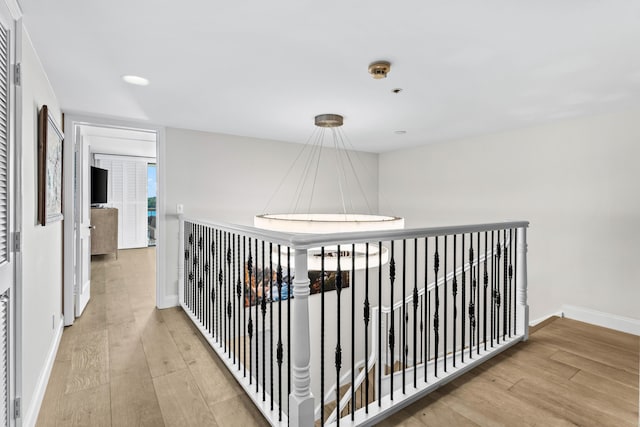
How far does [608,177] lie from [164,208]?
439cm

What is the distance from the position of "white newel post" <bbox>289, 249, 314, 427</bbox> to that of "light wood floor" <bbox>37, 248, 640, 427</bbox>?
0.40 meters

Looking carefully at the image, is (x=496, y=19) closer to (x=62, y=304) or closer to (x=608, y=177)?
(x=608, y=177)

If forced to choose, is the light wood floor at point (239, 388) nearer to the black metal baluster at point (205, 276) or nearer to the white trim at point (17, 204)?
the black metal baluster at point (205, 276)

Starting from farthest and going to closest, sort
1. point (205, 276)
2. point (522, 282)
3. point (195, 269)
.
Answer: point (195, 269) → point (205, 276) → point (522, 282)

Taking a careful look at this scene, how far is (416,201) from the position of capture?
4.80 metres

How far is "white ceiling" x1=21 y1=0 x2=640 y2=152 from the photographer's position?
1.51 metres

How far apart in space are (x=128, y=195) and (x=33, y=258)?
6.11 meters

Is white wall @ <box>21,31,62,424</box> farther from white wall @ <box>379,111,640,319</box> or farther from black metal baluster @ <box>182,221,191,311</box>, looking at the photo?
white wall @ <box>379,111,640,319</box>

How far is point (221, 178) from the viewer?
393cm

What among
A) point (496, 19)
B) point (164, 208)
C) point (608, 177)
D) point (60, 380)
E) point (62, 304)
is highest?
point (496, 19)

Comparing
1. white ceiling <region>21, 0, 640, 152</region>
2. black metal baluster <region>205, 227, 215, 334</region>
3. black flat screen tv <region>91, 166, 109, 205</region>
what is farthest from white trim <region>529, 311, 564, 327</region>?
black flat screen tv <region>91, 166, 109, 205</region>

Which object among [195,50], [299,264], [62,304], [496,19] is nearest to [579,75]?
[496,19]

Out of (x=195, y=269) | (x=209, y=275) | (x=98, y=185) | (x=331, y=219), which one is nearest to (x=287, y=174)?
(x=331, y=219)

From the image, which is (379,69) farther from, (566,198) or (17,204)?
(566,198)
